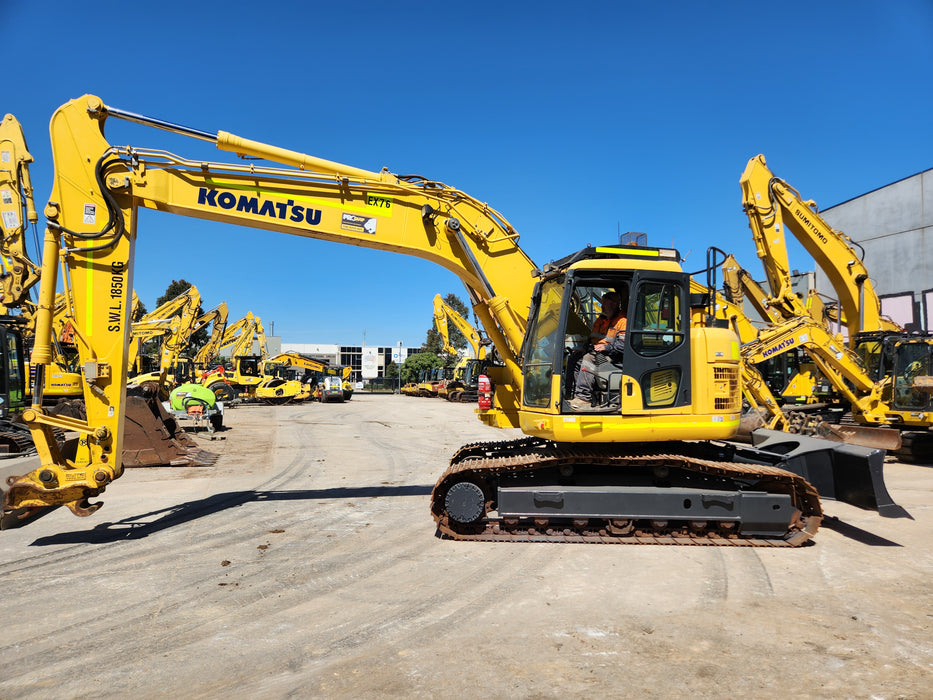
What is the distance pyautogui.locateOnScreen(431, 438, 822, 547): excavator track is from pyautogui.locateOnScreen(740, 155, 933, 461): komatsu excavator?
27.6 feet

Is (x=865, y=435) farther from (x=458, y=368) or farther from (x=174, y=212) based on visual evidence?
(x=458, y=368)

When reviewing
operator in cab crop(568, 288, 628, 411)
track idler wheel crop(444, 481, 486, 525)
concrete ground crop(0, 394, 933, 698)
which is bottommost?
concrete ground crop(0, 394, 933, 698)

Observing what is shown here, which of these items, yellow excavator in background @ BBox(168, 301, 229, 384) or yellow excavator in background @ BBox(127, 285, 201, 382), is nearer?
yellow excavator in background @ BBox(127, 285, 201, 382)

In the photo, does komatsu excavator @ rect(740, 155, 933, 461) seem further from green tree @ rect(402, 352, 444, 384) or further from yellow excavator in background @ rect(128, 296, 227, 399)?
green tree @ rect(402, 352, 444, 384)

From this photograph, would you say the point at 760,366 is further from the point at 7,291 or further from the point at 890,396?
the point at 7,291

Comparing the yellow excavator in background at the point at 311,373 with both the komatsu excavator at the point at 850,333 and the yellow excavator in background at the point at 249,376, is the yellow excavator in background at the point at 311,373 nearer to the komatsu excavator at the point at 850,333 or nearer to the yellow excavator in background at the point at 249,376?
the yellow excavator in background at the point at 249,376

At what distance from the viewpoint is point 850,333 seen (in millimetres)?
15469

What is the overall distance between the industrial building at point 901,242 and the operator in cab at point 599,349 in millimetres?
25172

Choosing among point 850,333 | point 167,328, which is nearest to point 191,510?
point 850,333

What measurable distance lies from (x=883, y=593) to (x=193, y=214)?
8.27 metres

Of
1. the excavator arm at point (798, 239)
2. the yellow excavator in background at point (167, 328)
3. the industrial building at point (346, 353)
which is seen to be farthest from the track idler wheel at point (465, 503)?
the industrial building at point (346, 353)

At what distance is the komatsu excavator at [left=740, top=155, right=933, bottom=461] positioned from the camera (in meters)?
13.8

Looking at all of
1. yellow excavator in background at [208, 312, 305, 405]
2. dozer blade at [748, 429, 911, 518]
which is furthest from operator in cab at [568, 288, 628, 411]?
yellow excavator in background at [208, 312, 305, 405]

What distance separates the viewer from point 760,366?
20.7 m
